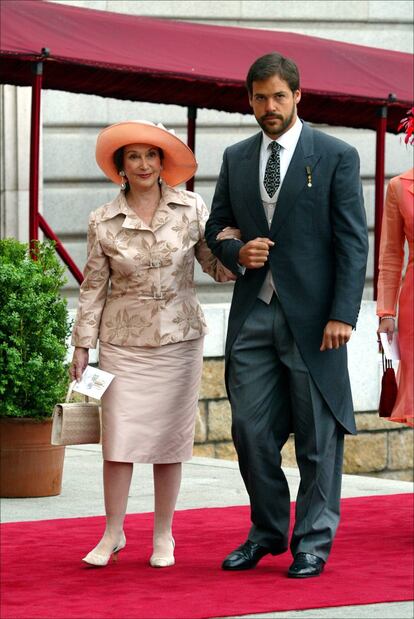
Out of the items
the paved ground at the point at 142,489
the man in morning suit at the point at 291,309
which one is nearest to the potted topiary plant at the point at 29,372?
the paved ground at the point at 142,489

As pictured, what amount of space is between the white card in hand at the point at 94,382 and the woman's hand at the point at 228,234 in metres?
0.69

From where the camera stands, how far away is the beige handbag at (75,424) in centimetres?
677

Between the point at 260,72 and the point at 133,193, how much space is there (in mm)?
782

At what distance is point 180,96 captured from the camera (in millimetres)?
13281

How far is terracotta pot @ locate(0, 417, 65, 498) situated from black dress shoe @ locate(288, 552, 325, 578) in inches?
107

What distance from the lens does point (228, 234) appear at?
666 cm

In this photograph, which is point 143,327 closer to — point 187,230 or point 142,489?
point 187,230

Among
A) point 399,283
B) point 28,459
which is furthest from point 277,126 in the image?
point 28,459

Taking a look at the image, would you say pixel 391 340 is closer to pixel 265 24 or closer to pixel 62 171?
pixel 62 171

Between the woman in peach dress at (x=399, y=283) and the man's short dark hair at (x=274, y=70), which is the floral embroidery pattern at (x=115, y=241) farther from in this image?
the woman in peach dress at (x=399, y=283)

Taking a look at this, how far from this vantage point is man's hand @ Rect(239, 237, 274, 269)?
643cm

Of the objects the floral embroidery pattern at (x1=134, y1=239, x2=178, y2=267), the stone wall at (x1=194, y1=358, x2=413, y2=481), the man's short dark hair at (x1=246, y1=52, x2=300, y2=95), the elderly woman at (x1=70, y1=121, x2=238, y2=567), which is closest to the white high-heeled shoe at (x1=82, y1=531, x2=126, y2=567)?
the elderly woman at (x1=70, y1=121, x2=238, y2=567)

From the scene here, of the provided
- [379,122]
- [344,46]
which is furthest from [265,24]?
[379,122]

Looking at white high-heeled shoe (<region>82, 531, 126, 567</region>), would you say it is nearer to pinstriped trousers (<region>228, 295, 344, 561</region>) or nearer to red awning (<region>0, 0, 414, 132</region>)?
pinstriped trousers (<region>228, 295, 344, 561</region>)
